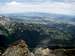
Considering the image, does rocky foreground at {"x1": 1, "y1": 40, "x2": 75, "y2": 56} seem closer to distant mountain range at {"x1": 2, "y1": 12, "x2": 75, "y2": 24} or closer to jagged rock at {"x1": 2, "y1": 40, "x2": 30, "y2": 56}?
jagged rock at {"x1": 2, "y1": 40, "x2": 30, "y2": 56}

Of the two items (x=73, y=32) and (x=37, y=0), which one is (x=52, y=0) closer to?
(x=37, y=0)

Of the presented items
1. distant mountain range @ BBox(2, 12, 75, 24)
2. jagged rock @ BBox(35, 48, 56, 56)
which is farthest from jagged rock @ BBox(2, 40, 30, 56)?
distant mountain range @ BBox(2, 12, 75, 24)

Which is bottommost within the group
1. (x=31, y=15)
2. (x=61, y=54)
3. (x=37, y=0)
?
(x=61, y=54)

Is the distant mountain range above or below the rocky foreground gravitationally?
above

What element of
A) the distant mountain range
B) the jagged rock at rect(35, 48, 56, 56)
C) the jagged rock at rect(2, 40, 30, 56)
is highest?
the distant mountain range

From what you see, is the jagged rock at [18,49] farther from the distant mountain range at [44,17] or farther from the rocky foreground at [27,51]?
the distant mountain range at [44,17]

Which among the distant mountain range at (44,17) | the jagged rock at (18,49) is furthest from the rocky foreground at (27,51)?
the distant mountain range at (44,17)

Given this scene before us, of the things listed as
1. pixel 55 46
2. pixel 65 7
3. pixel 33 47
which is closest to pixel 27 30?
pixel 33 47

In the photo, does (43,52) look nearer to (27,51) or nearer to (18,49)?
(27,51)
